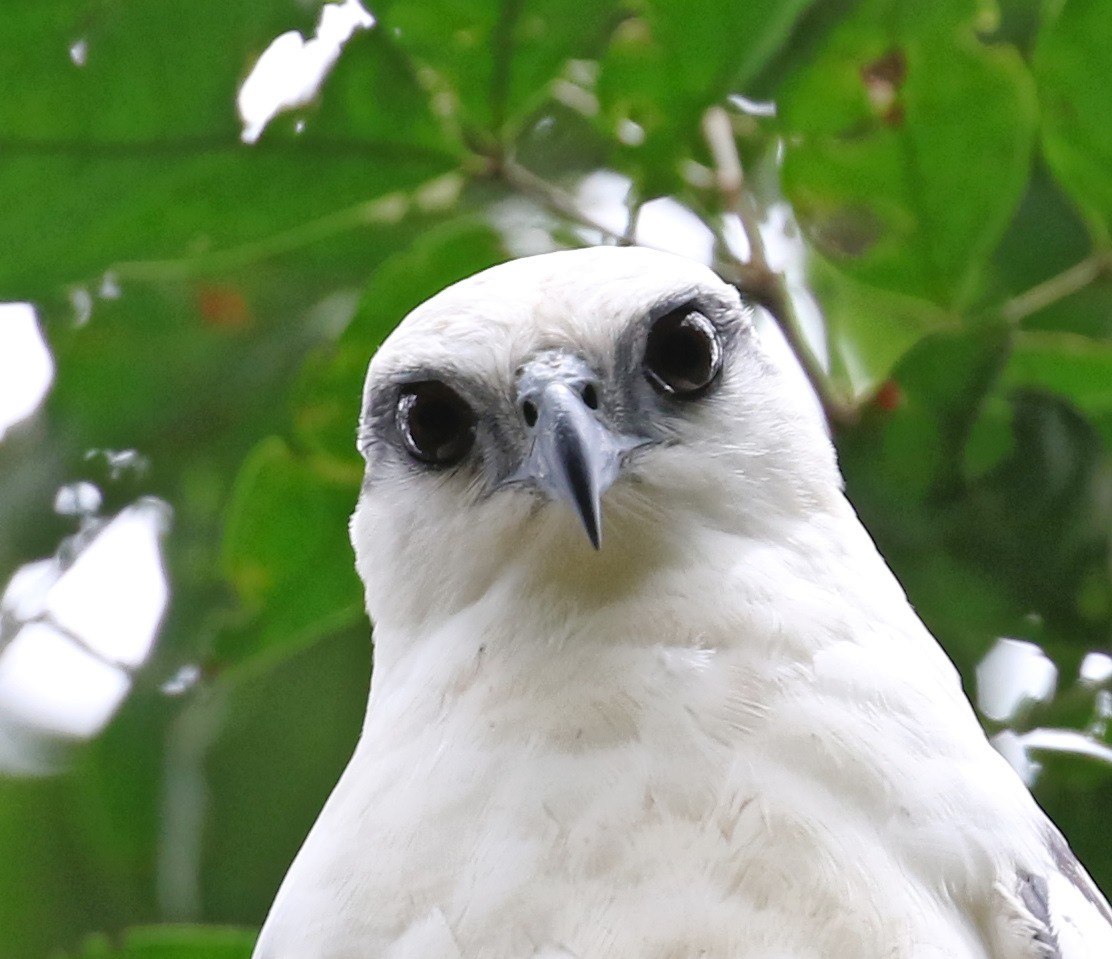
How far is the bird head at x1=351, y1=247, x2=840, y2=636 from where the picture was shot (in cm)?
220

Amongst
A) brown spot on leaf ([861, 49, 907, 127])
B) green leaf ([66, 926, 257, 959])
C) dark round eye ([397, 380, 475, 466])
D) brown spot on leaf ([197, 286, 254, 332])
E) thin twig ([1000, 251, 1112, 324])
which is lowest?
green leaf ([66, 926, 257, 959])

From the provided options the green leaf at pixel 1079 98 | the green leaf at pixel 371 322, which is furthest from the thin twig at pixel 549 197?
the green leaf at pixel 1079 98

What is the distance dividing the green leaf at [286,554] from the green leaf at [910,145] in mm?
863

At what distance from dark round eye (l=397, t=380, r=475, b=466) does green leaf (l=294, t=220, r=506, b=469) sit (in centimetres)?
49

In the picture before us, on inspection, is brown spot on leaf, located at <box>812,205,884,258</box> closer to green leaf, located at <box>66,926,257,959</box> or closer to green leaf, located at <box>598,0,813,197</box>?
green leaf, located at <box>598,0,813,197</box>

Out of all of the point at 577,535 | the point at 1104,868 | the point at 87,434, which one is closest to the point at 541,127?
the point at 87,434

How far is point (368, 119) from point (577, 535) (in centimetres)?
86

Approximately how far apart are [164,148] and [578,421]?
97cm

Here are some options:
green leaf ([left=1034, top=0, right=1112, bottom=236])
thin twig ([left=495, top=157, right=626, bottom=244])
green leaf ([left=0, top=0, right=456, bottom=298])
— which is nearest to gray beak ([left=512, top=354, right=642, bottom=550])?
thin twig ([left=495, top=157, right=626, bottom=244])

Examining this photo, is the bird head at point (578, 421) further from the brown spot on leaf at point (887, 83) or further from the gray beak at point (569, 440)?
the brown spot on leaf at point (887, 83)

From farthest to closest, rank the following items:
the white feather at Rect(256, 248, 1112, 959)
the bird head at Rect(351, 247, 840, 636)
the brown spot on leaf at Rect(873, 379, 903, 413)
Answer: the brown spot on leaf at Rect(873, 379, 903, 413) < the bird head at Rect(351, 247, 840, 636) < the white feather at Rect(256, 248, 1112, 959)

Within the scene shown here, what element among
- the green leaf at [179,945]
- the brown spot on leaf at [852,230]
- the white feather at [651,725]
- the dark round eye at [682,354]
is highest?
the dark round eye at [682,354]

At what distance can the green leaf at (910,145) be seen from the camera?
2.75 metres

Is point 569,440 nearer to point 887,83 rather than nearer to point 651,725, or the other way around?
point 651,725
